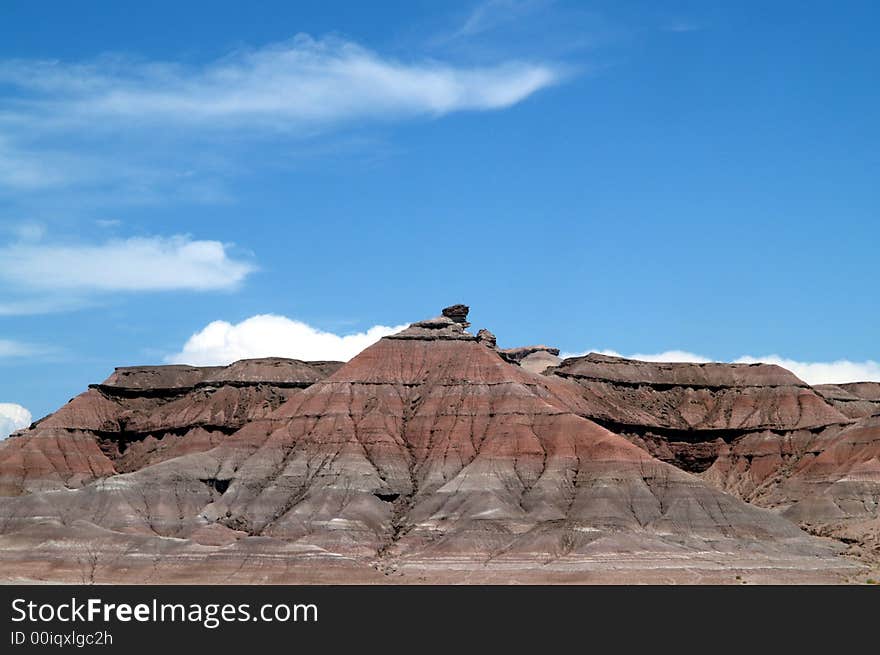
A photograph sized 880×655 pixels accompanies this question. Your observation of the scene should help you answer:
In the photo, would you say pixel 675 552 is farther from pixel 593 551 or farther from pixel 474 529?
pixel 474 529

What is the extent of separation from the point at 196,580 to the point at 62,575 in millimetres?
17450

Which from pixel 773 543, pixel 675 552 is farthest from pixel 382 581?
pixel 773 543

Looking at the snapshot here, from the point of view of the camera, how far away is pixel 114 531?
200 m

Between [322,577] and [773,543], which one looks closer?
[322,577]
